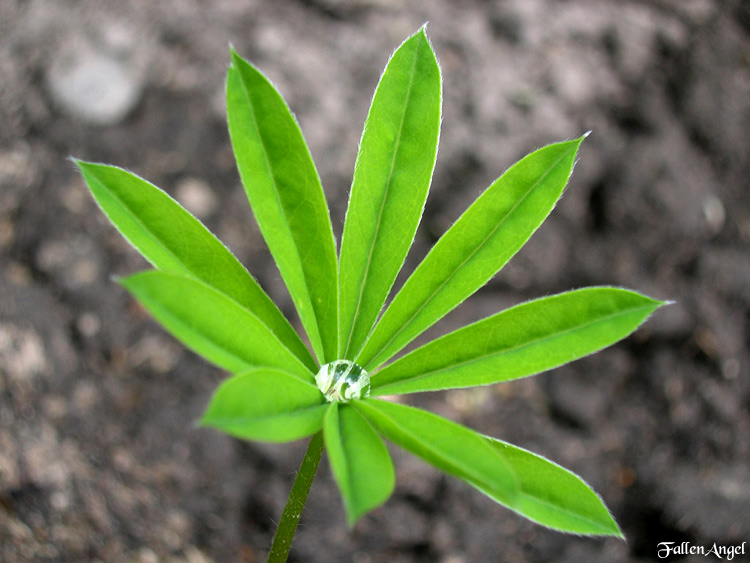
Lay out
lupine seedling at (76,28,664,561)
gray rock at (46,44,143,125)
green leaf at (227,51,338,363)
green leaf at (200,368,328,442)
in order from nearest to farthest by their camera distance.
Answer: green leaf at (200,368,328,442) → lupine seedling at (76,28,664,561) → green leaf at (227,51,338,363) → gray rock at (46,44,143,125)

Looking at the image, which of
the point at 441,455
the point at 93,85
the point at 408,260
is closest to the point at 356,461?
the point at 441,455

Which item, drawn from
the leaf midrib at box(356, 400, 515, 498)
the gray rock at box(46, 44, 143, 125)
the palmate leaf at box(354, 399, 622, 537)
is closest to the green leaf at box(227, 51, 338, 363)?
the palmate leaf at box(354, 399, 622, 537)

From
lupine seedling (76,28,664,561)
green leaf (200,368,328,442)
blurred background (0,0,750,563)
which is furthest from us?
blurred background (0,0,750,563)

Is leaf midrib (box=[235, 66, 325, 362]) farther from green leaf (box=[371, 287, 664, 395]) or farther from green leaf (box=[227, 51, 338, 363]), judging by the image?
green leaf (box=[371, 287, 664, 395])

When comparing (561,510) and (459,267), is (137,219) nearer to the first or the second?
(459,267)

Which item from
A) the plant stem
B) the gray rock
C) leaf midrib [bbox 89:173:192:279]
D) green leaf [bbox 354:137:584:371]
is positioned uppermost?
the gray rock

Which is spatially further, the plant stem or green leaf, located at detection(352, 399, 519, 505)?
the plant stem

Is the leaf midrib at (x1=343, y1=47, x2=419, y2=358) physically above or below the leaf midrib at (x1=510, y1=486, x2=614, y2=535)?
above

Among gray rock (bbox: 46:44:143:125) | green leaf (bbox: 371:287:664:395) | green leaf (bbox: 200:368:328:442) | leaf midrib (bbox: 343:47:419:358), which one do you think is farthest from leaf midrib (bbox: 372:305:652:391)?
gray rock (bbox: 46:44:143:125)
